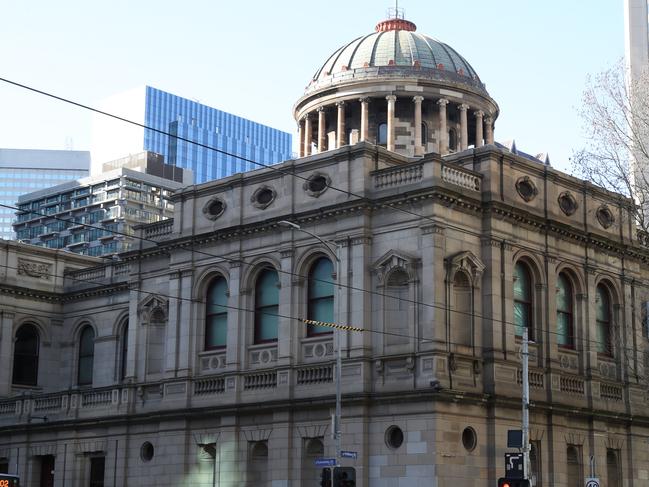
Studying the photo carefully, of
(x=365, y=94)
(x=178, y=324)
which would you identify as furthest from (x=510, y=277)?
(x=365, y=94)

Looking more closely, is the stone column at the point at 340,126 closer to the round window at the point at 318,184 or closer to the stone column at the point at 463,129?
the stone column at the point at 463,129

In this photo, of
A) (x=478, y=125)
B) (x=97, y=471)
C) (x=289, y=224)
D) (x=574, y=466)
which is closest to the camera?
(x=289, y=224)

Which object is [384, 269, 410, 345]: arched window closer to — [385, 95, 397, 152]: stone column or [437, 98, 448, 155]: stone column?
[385, 95, 397, 152]: stone column

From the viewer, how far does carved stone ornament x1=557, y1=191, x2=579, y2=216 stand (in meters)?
49.9

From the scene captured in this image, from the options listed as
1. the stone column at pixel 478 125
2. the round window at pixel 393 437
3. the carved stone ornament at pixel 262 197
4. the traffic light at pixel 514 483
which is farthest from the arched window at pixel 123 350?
the traffic light at pixel 514 483

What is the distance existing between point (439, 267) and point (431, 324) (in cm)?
207

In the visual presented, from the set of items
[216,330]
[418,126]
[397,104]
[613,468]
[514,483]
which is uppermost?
[397,104]

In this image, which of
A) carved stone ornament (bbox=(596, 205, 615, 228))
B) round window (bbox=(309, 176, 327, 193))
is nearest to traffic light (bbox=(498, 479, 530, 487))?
round window (bbox=(309, 176, 327, 193))

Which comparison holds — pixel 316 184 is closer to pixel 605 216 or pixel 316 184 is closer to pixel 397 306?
pixel 397 306

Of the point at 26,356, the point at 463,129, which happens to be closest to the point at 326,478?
the point at 26,356

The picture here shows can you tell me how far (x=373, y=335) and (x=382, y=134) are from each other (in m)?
20.7

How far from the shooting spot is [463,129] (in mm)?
62938

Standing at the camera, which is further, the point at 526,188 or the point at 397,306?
the point at 526,188

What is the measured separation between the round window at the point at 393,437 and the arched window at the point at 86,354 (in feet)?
73.3
